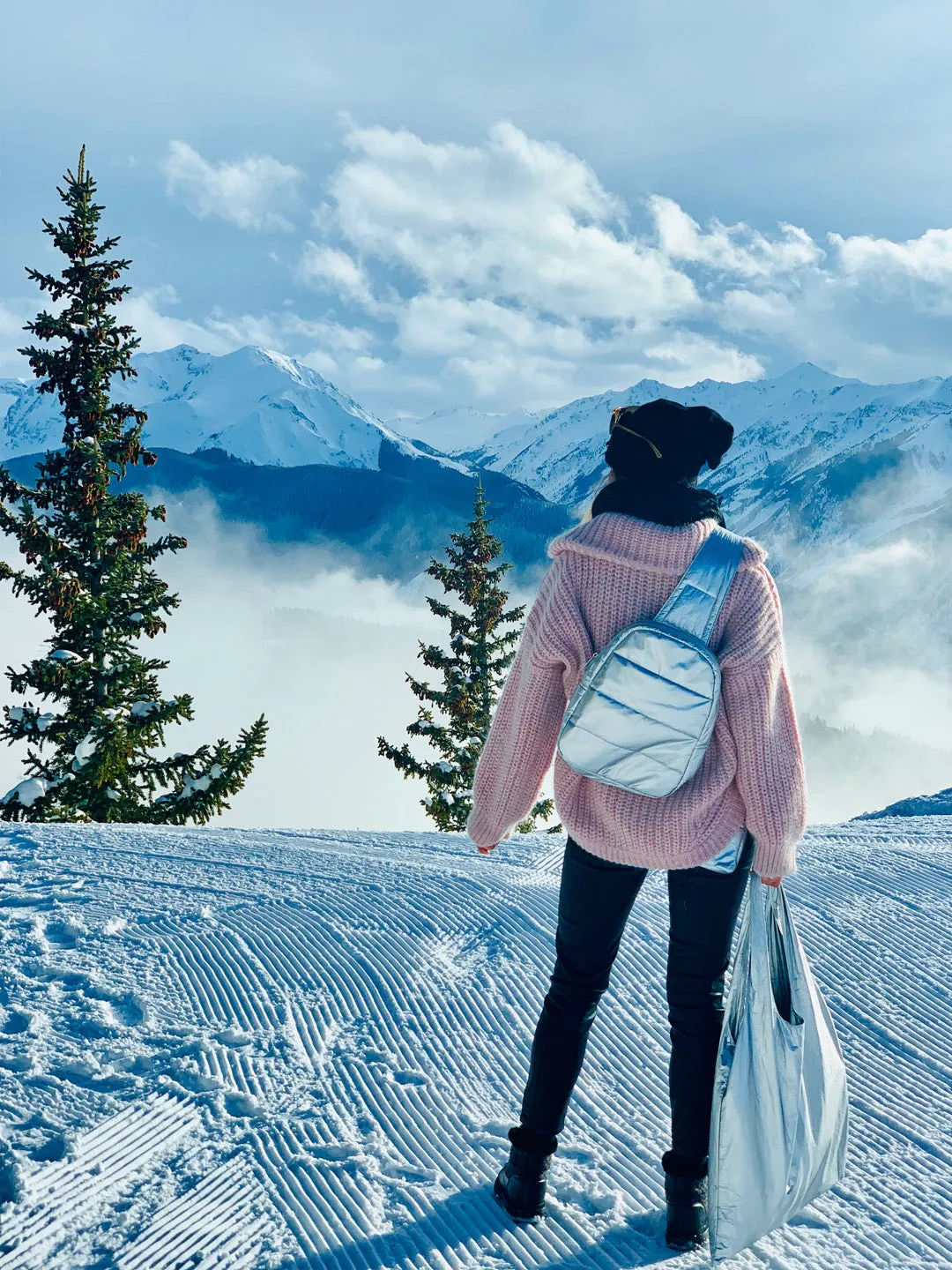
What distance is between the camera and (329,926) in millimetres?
4066

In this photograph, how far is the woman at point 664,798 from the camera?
221 centimetres

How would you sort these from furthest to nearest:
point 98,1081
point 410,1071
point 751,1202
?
point 410,1071 → point 98,1081 → point 751,1202

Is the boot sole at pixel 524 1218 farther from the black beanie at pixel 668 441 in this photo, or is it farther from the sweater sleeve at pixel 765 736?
the black beanie at pixel 668 441

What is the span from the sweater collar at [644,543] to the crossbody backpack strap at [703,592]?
3 cm

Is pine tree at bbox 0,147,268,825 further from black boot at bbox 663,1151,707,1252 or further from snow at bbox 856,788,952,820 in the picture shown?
black boot at bbox 663,1151,707,1252

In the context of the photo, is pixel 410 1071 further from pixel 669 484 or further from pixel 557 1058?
pixel 669 484

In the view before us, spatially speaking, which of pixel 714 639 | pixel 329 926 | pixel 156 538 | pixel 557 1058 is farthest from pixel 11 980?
pixel 156 538

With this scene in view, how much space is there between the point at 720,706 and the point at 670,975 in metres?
0.70

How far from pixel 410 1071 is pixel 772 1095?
4.15 feet

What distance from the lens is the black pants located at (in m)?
2.25

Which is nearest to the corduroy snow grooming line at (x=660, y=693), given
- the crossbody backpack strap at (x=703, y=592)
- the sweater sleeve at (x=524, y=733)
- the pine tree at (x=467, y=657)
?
the crossbody backpack strap at (x=703, y=592)

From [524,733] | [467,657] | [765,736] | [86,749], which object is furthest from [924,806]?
[467,657]

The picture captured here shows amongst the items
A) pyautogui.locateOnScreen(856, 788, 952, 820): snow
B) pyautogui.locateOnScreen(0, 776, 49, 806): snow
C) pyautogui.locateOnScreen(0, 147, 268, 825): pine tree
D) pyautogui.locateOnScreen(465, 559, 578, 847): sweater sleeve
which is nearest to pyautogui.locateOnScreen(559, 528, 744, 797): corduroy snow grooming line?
pyautogui.locateOnScreen(465, 559, 578, 847): sweater sleeve

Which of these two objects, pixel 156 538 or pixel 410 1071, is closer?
pixel 410 1071
